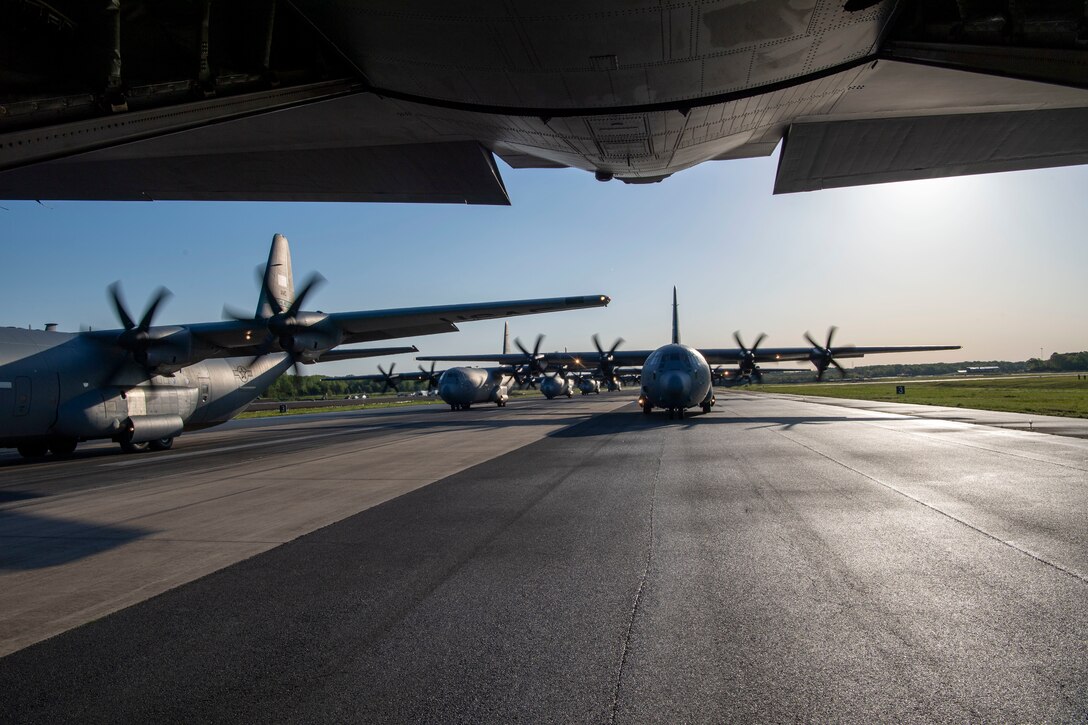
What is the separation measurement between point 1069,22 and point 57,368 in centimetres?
2233

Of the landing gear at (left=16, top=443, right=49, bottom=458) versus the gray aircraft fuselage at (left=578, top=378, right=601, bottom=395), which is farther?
the gray aircraft fuselage at (left=578, top=378, right=601, bottom=395)

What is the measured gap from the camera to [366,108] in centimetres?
827

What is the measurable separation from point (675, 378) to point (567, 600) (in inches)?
821

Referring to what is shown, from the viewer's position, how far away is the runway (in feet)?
10.5

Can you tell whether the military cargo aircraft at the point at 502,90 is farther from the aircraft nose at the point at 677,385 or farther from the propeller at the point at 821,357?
the propeller at the point at 821,357

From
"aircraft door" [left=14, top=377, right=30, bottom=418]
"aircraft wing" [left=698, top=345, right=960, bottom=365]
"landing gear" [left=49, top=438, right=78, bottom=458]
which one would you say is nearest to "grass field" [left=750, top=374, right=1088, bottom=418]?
"aircraft wing" [left=698, top=345, right=960, bottom=365]

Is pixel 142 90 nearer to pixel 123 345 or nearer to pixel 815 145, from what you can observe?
pixel 815 145

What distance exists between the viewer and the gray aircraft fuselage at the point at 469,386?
4328 cm

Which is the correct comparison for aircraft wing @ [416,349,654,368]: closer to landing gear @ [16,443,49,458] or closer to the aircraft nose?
the aircraft nose

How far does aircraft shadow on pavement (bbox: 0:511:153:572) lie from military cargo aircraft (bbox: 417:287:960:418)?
20.4 metres

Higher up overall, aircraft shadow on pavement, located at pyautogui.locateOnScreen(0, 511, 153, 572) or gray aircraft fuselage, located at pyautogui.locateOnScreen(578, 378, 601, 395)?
gray aircraft fuselage, located at pyautogui.locateOnScreen(578, 378, 601, 395)

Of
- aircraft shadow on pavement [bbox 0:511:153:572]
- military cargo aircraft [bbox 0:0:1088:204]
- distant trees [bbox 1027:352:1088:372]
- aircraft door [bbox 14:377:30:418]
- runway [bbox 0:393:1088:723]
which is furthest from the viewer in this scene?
distant trees [bbox 1027:352:1088:372]

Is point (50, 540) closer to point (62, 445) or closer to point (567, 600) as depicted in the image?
point (567, 600)

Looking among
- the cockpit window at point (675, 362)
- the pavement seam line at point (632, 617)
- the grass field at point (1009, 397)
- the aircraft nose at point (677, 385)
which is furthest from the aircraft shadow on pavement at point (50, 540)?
the grass field at point (1009, 397)
